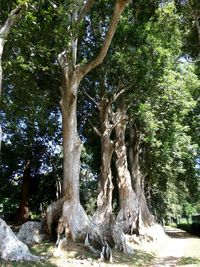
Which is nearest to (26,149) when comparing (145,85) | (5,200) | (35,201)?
(35,201)

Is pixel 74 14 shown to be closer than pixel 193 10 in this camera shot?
No

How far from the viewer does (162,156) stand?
2558cm

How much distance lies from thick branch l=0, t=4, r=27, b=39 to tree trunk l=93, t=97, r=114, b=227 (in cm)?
963

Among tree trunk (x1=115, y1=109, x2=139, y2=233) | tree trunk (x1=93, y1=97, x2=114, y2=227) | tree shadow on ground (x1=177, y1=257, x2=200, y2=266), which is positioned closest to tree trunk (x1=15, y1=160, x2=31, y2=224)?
tree trunk (x1=115, y1=109, x2=139, y2=233)

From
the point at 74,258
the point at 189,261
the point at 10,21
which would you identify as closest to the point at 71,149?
the point at 74,258

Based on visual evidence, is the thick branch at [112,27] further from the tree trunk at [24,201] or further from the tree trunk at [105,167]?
the tree trunk at [24,201]

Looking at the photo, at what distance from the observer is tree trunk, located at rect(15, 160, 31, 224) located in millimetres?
29141

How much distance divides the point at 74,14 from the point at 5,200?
27.5 m

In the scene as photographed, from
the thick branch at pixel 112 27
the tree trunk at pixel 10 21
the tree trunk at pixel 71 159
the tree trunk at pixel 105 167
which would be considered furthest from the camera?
the tree trunk at pixel 105 167

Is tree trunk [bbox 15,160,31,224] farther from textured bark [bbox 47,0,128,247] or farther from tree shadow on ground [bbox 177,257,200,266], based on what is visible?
tree shadow on ground [bbox 177,257,200,266]

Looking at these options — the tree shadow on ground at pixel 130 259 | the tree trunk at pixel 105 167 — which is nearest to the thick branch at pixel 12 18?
the tree shadow on ground at pixel 130 259

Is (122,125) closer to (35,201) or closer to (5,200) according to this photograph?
(35,201)

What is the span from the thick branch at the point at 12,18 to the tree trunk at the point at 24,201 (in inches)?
806

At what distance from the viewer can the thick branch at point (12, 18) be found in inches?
434
